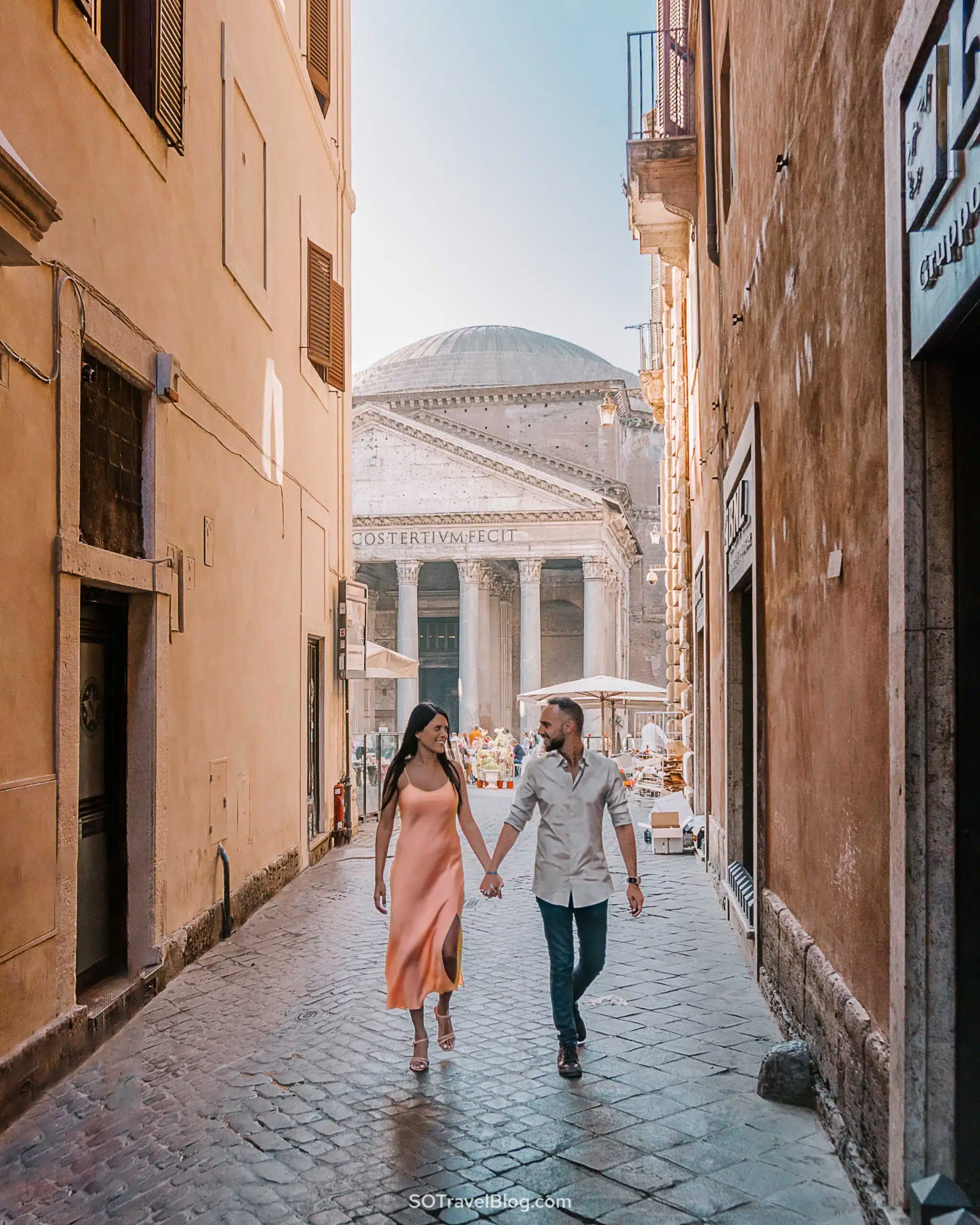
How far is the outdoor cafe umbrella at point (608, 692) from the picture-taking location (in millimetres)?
19656

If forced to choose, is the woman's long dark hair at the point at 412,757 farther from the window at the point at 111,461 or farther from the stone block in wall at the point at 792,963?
the window at the point at 111,461

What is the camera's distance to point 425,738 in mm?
4891

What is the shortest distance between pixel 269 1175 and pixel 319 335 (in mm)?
9148

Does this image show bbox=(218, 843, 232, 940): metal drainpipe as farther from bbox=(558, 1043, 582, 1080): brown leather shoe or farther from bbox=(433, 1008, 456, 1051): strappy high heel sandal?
bbox=(558, 1043, 582, 1080): brown leather shoe

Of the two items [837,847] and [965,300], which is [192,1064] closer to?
[837,847]

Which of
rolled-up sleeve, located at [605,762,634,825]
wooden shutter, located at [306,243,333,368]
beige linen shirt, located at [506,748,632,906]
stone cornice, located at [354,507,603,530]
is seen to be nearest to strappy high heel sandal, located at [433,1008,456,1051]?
beige linen shirt, located at [506,748,632,906]

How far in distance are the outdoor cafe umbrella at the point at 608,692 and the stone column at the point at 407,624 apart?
1611cm

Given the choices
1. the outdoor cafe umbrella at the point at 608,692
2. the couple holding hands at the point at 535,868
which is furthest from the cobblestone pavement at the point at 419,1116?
the outdoor cafe umbrella at the point at 608,692

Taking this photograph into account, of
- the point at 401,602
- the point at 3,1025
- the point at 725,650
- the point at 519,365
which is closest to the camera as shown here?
the point at 3,1025

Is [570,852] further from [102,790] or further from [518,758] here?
[518,758]

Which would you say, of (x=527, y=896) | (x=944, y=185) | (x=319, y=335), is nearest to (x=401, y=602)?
(x=319, y=335)

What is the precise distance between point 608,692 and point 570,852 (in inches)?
596

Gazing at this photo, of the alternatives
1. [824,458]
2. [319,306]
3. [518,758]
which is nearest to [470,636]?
[518,758]

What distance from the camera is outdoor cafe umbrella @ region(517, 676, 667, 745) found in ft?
64.5
